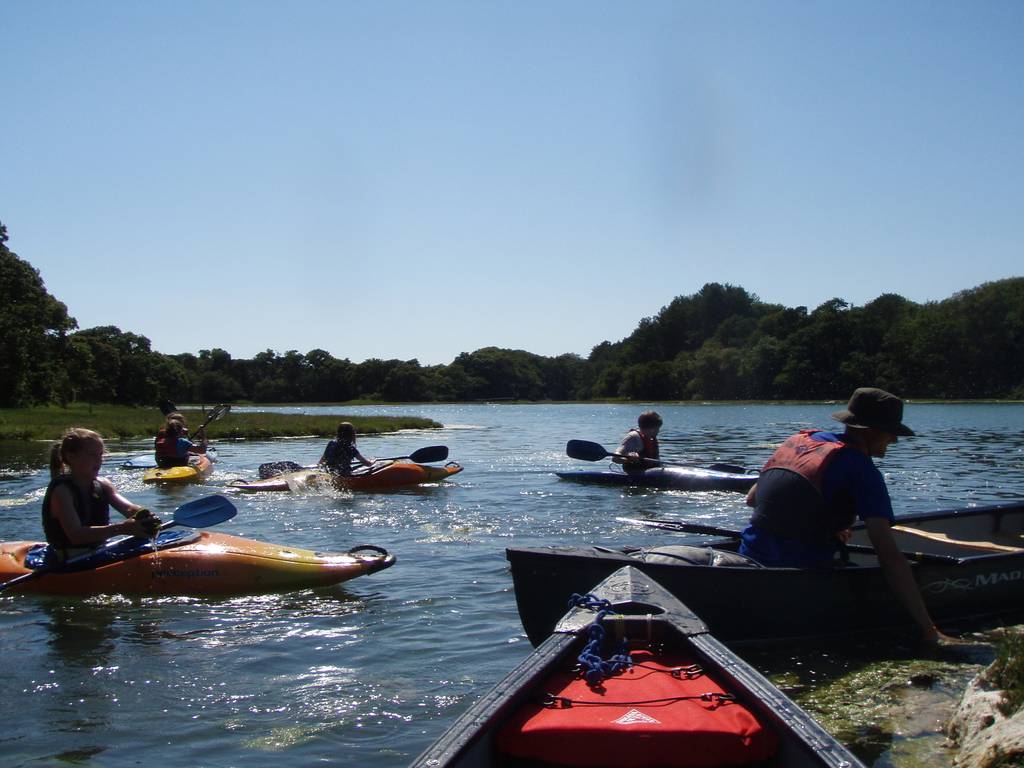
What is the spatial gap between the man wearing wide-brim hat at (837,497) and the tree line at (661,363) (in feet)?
133

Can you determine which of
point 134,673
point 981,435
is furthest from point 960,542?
point 981,435

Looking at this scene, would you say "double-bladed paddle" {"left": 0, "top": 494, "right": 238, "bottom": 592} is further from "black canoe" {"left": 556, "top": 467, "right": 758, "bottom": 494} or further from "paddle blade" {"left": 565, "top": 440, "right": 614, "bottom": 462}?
"black canoe" {"left": 556, "top": 467, "right": 758, "bottom": 494}

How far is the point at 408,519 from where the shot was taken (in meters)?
12.3

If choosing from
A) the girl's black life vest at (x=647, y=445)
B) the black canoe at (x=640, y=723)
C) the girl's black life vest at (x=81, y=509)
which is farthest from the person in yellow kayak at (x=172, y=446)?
the black canoe at (x=640, y=723)

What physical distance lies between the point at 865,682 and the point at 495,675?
2199 mm

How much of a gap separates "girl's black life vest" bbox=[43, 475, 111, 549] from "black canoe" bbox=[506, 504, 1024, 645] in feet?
12.1

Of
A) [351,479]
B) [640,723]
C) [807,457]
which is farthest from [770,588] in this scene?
[351,479]

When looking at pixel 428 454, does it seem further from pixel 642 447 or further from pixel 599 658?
pixel 599 658

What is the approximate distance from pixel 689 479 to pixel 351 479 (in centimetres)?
544

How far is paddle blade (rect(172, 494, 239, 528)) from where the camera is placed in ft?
26.7

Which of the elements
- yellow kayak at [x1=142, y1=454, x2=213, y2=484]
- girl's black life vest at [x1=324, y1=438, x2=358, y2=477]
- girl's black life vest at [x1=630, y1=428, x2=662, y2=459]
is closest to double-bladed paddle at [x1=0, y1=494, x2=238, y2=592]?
girl's black life vest at [x1=324, y1=438, x2=358, y2=477]

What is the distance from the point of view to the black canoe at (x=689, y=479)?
1403 centimetres

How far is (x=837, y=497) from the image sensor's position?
575 centimetres

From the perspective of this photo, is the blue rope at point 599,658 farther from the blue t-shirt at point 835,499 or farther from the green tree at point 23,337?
the green tree at point 23,337
